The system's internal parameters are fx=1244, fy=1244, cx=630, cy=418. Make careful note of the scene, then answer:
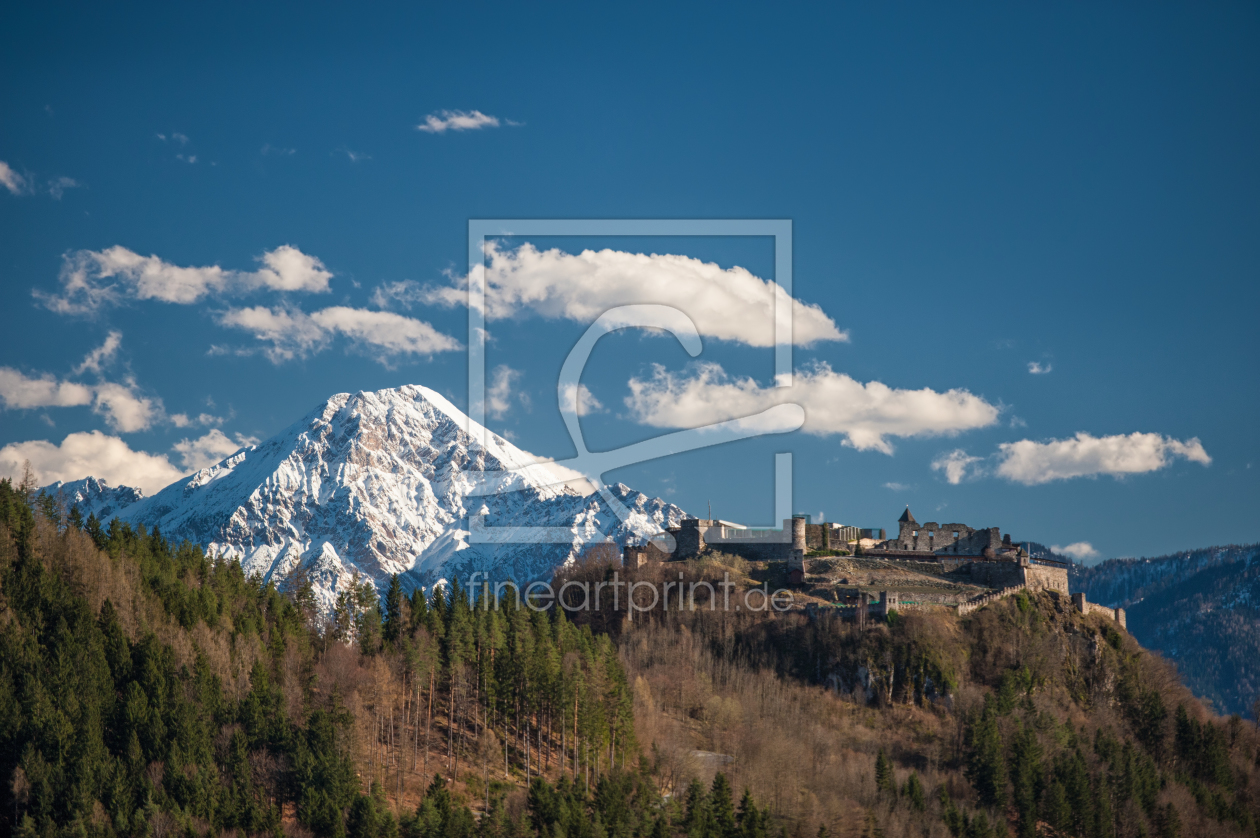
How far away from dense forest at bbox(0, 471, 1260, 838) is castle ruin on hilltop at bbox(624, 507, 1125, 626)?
5.88 meters

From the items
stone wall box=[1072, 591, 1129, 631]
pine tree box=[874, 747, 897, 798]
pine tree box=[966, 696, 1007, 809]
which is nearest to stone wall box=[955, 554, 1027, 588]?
stone wall box=[1072, 591, 1129, 631]

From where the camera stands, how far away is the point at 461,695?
104 m

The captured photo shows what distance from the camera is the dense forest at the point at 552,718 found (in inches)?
3354

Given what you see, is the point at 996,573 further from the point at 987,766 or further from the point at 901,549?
the point at 987,766

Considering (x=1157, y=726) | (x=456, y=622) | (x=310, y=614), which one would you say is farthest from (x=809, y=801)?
(x=310, y=614)

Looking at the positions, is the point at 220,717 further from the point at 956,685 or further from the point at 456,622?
the point at 956,685

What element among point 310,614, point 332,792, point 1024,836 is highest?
point 310,614

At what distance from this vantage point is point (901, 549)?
483ft

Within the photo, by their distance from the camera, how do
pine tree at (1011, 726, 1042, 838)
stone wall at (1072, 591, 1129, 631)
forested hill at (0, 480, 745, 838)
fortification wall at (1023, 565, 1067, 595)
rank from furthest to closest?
1. stone wall at (1072, 591, 1129, 631)
2. fortification wall at (1023, 565, 1067, 595)
3. pine tree at (1011, 726, 1042, 838)
4. forested hill at (0, 480, 745, 838)

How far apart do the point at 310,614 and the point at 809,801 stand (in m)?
57.3

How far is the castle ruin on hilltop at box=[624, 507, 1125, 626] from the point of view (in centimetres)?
13675

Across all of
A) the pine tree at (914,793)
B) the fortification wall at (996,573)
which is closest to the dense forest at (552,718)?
the pine tree at (914,793)

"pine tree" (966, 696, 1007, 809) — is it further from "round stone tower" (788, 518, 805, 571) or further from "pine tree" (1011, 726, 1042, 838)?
"round stone tower" (788, 518, 805, 571)

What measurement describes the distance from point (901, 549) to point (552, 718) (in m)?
57.8
